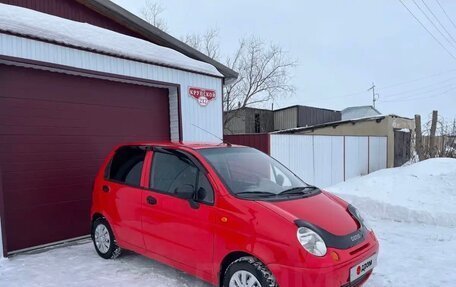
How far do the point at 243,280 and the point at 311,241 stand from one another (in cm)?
77

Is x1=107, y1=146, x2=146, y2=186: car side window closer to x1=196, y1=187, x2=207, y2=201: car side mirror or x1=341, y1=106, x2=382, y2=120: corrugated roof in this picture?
x1=196, y1=187, x2=207, y2=201: car side mirror

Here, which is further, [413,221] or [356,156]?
[356,156]

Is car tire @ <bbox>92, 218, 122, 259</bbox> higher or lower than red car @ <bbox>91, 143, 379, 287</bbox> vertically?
lower

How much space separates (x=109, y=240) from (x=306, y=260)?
3171mm

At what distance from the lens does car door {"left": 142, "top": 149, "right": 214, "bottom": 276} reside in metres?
3.84

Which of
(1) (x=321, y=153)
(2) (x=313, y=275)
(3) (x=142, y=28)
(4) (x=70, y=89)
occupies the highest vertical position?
(3) (x=142, y=28)

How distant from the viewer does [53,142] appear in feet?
20.4

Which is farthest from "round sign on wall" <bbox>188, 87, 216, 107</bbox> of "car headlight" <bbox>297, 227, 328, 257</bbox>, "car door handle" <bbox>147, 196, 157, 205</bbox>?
"car headlight" <bbox>297, 227, 328, 257</bbox>

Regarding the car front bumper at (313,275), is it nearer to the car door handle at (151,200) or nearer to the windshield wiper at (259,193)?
the windshield wiper at (259,193)

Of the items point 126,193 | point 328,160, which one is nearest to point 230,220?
point 126,193

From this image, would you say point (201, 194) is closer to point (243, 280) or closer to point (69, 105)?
point (243, 280)

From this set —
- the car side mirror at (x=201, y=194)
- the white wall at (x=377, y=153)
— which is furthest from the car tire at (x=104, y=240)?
the white wall at (x=377, y=153)

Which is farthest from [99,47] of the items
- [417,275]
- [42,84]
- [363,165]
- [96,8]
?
[363,165]

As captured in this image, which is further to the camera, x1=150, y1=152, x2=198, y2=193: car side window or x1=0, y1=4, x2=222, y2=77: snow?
x1=0, y1=4, x2=222, y2=77: snow
